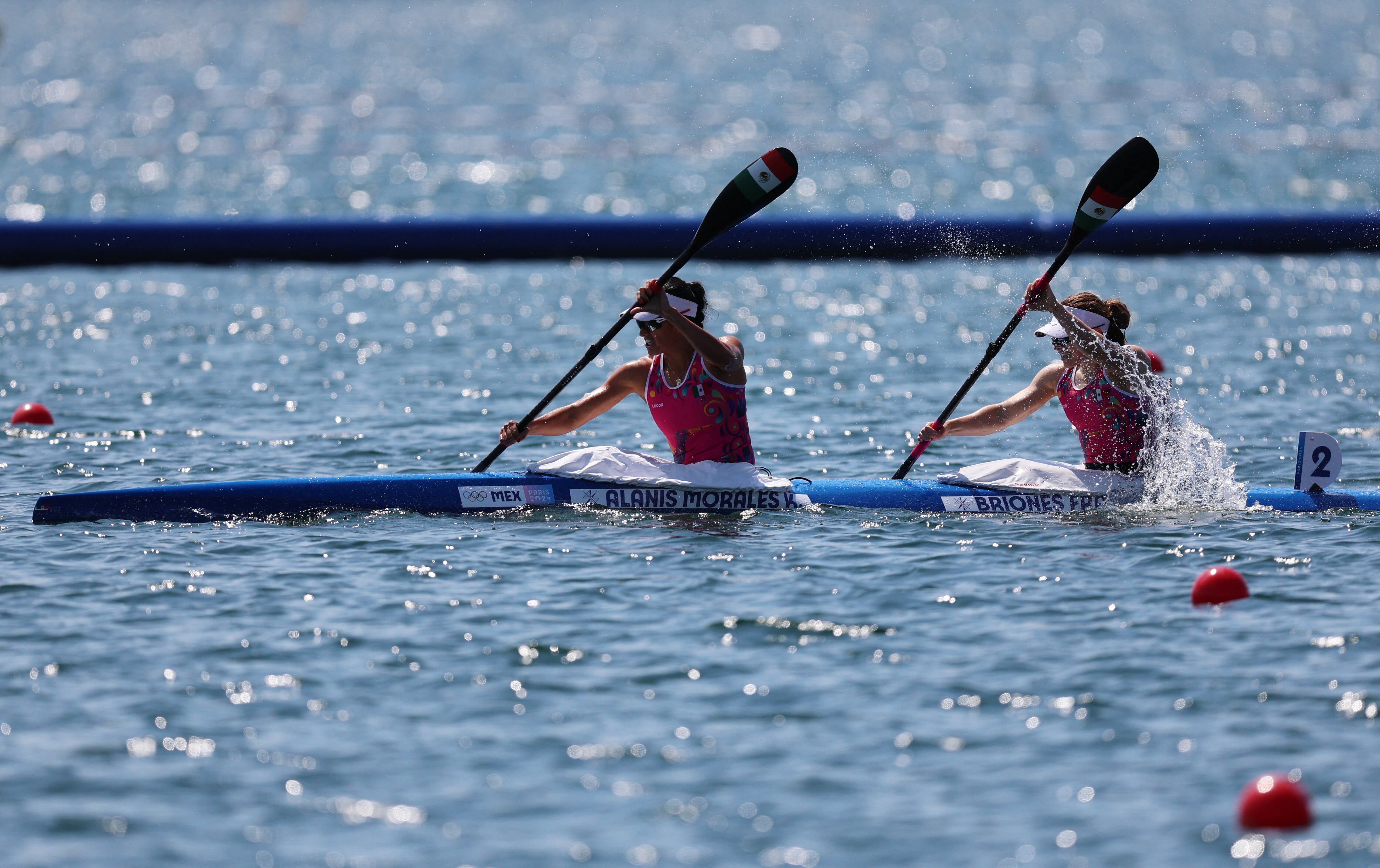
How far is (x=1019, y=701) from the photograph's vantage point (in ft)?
20.6

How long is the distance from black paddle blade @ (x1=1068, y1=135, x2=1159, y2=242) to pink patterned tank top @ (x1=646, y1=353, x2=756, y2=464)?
2152 millimetres

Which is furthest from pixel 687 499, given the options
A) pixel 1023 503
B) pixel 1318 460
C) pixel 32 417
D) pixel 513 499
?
pixel 32 417

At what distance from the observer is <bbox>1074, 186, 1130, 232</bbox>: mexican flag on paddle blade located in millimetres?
9750

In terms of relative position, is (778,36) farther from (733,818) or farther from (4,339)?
(733,818)

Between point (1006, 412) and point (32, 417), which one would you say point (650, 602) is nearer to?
point (1006, 412)

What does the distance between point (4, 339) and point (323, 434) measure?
5.01 meters

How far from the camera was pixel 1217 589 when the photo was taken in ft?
24.3

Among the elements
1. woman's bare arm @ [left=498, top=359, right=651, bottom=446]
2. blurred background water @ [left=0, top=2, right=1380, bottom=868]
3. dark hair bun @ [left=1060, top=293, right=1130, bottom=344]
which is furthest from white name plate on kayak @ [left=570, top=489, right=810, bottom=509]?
dark hair bun @ [left=1060, top=293, right=1130, bottom=344]

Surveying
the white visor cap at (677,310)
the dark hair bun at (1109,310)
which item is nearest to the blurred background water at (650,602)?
the dark hair bun at (1109,310)

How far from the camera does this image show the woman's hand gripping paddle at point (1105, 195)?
31.0 ft

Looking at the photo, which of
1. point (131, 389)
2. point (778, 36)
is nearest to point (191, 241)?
point (131, 389)

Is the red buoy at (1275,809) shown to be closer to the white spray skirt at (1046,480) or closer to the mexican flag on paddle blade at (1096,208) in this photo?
the white spray skirt at (1046,480)

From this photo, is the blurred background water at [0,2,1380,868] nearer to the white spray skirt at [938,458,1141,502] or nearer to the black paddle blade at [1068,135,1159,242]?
the white spray skirt at [938,458,1141,502]

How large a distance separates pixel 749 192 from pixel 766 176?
5.4 inches
